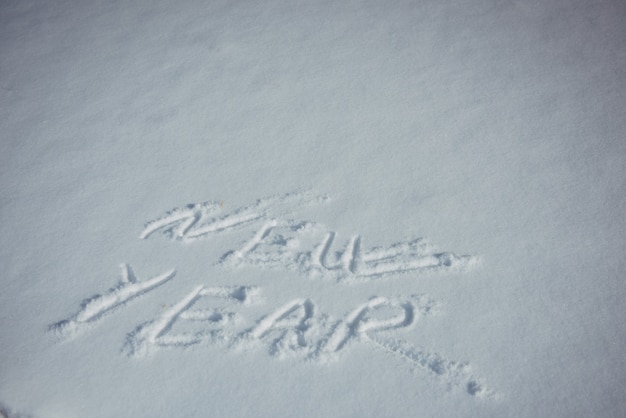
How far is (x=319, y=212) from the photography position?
129 cm

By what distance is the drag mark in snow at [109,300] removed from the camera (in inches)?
44.1

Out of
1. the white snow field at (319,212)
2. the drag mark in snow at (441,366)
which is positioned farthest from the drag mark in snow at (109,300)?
the drag mark in snow at (441,366)

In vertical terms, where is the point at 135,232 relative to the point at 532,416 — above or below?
above

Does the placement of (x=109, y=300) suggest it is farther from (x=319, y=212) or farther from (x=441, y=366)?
(x=441, y=366)

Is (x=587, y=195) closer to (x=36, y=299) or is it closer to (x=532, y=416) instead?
(x=532, y=416)

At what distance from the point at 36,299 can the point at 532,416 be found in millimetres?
1286

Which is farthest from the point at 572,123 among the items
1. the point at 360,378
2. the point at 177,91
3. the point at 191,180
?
the point at 177,91

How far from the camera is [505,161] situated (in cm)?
133

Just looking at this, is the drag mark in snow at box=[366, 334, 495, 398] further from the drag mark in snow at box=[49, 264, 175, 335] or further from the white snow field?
the drag mark in snow at box=[49, 264, 175, 335]

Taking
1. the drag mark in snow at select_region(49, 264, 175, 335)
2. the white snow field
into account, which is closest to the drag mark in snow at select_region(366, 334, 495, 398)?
the white snow field

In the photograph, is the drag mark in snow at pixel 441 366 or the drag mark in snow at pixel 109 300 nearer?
the drag mark in snow at pixel 441 366

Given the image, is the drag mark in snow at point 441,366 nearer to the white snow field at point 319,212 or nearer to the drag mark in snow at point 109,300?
the white snow field at point 319,212

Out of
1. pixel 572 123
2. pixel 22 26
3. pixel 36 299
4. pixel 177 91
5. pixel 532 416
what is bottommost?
pixel 532 416

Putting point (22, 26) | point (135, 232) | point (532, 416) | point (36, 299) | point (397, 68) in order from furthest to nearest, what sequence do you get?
point (22, 26)
point (397, 68)
point (135, 232)
point (36, 299)
point (532, 416)
